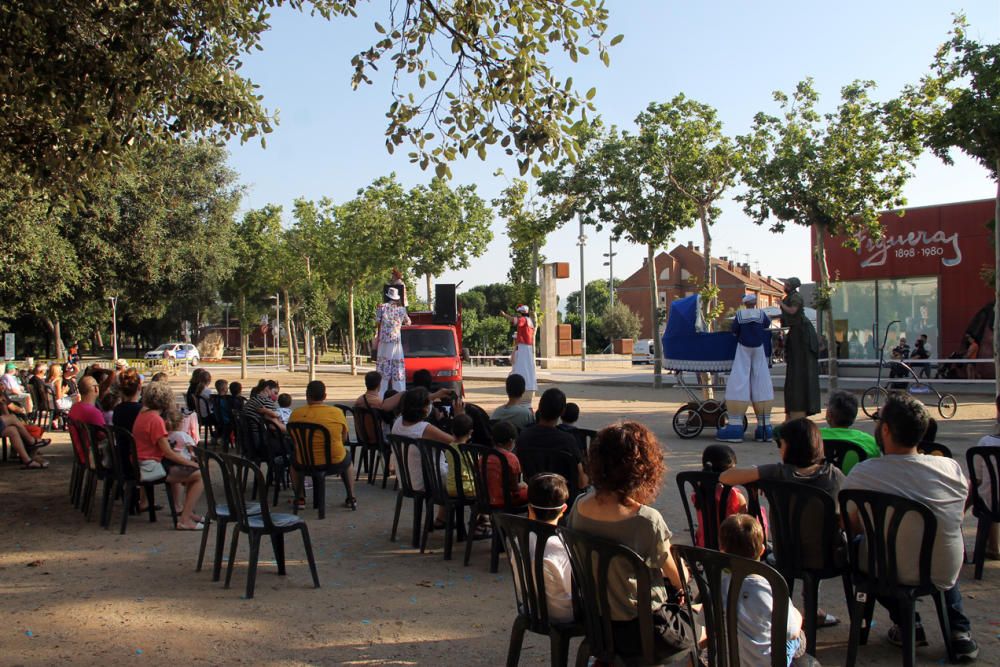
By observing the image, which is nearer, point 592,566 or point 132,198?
point 592,566

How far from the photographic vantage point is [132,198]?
1283 inches

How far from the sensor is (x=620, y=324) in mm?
73438

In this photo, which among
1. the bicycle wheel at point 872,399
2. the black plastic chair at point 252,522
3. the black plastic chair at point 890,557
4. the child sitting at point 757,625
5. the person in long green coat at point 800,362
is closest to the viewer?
the child sitting at point 757,625

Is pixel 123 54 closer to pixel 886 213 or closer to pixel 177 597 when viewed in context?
pixel 177 597

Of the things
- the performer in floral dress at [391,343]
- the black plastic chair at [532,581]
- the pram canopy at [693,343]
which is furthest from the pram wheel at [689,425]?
the black plastic chair at [532,581]

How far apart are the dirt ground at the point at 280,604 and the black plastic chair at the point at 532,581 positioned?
707 millimetres

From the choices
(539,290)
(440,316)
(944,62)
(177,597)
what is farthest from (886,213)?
(177,597)

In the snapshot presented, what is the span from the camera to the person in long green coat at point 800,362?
41.2ft

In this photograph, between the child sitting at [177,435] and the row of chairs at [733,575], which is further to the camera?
the child sitting at [177,435]

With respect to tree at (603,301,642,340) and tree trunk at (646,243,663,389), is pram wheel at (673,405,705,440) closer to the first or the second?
tree trunk at (646,243,663,389)

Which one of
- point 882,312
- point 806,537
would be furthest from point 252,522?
point 882,312

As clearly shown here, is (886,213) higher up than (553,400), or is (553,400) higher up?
(886,213)

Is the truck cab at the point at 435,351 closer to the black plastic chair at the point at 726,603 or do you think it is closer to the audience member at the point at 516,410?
the audience member at the point at 516,410

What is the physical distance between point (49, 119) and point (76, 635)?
6.71 metres
